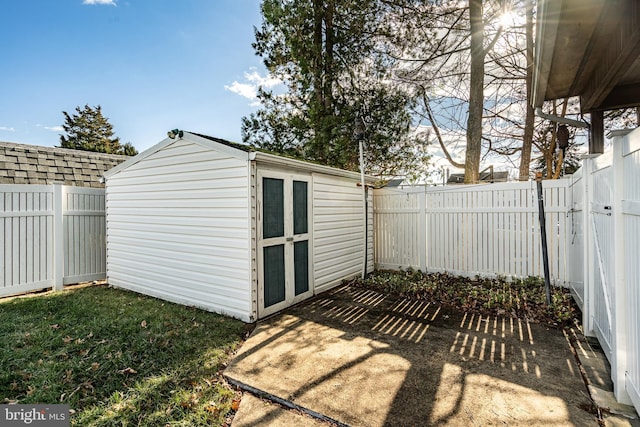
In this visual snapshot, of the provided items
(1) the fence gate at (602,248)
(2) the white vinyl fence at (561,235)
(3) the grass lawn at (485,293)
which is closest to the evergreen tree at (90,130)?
(2) the white vinyl fence at (561,235)

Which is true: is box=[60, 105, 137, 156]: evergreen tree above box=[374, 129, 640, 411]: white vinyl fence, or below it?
above

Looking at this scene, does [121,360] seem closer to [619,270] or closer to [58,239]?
[58,239]

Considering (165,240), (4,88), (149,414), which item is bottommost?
(149,414)

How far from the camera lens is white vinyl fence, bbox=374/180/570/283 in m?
5.05

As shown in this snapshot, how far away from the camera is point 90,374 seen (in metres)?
2.58

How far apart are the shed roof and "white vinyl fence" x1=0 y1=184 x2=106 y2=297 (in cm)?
723

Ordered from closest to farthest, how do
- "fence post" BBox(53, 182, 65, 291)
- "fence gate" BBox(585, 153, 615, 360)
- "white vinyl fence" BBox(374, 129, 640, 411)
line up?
1. "white vinyl fence" BBox(374, 129, 640, 411)
2. "fence gate" BBox(585, 153, 615, 360)
3. "fence post" BBox(53, 182, 65, 291)

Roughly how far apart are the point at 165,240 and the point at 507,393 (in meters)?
4.75

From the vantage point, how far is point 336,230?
5.59 m

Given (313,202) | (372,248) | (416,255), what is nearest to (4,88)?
(313,202)

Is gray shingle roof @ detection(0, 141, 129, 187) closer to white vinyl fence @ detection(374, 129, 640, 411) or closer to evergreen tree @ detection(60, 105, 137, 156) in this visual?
white vinyl fence @ detection(374, 129, 640, 411)

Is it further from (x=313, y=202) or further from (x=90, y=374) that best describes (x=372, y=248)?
(x=90, y=374)

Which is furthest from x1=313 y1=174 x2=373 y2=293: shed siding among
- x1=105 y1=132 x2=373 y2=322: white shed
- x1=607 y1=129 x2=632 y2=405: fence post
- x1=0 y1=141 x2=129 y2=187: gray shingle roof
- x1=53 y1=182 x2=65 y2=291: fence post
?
x1=0 y1=141 x2=129 y2=187: gray shingle roof

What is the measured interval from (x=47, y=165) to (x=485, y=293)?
8954mm
